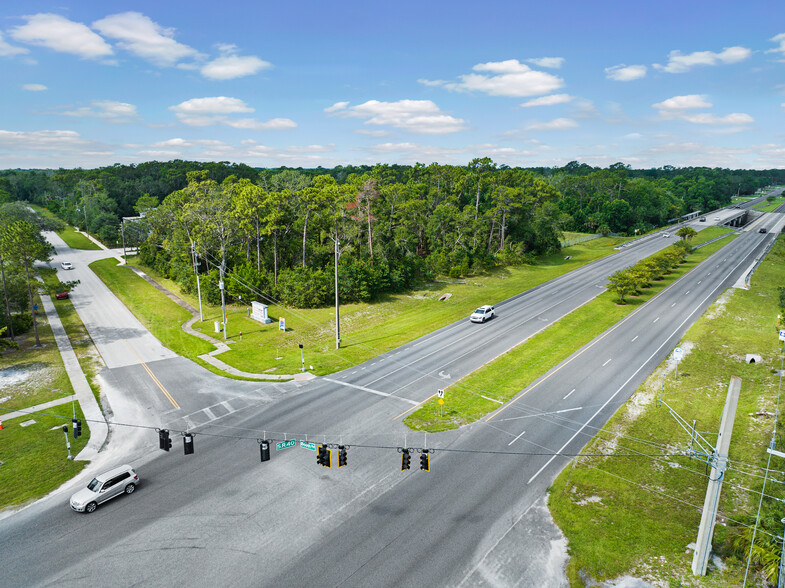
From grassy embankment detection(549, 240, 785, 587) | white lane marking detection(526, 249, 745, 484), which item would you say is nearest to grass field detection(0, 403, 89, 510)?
white lane marking detection(526, 249, 745, 484)

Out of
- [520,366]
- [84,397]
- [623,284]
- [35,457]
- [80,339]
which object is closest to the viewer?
[35,457]

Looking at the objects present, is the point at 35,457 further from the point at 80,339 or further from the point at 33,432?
the point at 80,339

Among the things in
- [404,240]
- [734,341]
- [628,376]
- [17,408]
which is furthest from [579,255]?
[17,408]

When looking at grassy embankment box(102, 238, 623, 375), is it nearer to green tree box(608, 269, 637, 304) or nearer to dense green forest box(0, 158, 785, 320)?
dense green forest box(0, 158, 785, 320)

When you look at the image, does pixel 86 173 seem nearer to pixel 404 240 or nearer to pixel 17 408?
pixel 404 240

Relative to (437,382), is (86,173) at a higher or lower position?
higher

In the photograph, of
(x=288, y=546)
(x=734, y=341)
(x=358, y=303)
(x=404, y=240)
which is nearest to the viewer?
(x=288, y=546)

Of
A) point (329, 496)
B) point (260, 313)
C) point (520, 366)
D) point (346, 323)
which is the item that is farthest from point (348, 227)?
point (329, 496)

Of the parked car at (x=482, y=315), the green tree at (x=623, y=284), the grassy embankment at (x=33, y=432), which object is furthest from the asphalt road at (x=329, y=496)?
the green tree at (x=623, y=284)
